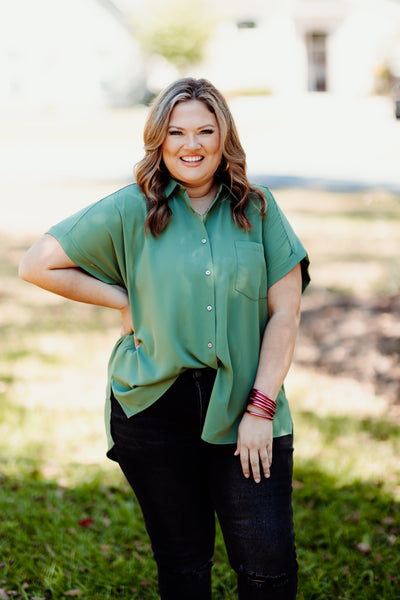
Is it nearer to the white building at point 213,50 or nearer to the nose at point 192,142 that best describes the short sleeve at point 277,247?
the nose at point 192,142

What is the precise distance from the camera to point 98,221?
216 cm

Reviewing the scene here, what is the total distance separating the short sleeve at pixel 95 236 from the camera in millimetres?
2160

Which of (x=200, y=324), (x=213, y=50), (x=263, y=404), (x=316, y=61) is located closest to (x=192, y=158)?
(x=200, y=324)

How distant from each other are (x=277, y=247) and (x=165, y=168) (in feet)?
1.41

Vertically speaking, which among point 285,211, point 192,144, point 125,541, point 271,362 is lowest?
point 125,541

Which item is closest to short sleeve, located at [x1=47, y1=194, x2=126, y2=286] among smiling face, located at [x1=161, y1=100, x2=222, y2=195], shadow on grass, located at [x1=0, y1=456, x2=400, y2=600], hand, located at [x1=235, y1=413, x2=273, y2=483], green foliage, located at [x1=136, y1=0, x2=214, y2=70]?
smiling face, located at [x1=161, y1=100, x2=222, y2=195]

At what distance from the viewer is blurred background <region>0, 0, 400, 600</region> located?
352 centimetres

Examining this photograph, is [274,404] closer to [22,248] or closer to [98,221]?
[98,221]

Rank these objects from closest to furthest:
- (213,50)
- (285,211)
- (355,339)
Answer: (355,339)
(285,211)
(213,50)

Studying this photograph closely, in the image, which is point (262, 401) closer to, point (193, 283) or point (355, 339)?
point (193, 283)

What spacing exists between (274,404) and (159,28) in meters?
31.3

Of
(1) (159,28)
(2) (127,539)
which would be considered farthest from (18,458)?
(1) (159,28)

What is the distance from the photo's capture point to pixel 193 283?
2096 mm

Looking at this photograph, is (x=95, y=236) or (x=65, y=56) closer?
(x=95, y=236)
